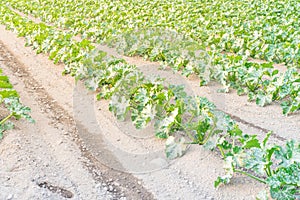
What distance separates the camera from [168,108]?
456cm

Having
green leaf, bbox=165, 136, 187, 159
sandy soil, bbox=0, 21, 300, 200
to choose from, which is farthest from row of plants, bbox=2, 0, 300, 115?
green leaf, bbox=165, 136, 187, 159

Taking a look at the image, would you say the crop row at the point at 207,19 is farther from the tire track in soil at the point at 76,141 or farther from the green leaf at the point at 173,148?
the green leaf at the point at 173,148

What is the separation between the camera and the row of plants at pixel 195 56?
5719 millimetres

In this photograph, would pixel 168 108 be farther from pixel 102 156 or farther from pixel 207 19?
pixel 207 19

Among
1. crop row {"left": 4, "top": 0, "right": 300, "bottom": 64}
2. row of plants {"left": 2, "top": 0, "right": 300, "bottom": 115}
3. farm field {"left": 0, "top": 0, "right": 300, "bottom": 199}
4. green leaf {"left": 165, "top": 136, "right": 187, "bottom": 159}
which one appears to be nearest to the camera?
farm field {"left": 0, "top": 0, "right": 300, "bottom": 199}

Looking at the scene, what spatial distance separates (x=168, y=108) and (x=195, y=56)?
2.77m

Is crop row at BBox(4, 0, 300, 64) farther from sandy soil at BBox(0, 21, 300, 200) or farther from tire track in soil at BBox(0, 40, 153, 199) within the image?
tire track in soil at BBox(0, 40, 153, 199)


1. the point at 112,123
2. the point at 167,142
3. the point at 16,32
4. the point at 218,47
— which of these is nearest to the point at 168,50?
the point at 218,47

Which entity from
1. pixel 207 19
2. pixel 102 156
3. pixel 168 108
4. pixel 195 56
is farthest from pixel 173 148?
pixel 207 19

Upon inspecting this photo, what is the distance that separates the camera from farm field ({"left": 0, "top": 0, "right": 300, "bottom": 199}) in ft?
12.5

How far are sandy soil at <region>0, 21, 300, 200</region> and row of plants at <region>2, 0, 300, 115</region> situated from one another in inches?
9.7

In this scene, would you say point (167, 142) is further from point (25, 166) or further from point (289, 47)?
point (289, 47)

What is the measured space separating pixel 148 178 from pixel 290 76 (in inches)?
112

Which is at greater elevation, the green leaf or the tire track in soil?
the green leaf
